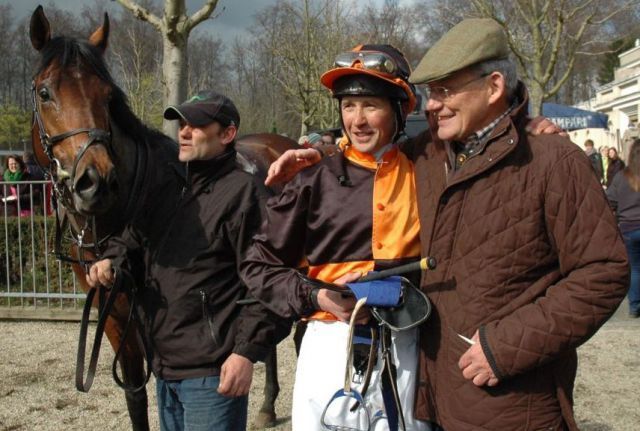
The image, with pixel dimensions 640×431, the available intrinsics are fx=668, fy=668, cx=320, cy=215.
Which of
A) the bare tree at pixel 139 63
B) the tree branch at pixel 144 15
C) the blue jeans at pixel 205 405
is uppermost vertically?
the bare tree at pixel 139 63

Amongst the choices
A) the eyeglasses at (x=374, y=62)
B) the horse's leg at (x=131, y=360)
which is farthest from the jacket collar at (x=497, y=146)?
the horse's leg at (x=131, y=360)

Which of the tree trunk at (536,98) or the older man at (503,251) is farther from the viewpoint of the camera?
the tree trunk at (536,98)

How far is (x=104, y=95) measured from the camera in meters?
3.01

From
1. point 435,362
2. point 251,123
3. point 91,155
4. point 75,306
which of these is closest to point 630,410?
point 435,362

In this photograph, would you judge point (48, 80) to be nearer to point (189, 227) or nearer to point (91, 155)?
point (91, 155)

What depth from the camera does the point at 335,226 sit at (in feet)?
6.79

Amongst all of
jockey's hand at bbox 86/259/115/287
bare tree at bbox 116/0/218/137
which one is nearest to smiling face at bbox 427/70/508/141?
jockey's hand at bbox 86/259/115/287

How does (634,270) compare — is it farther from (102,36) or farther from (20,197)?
(20,197)

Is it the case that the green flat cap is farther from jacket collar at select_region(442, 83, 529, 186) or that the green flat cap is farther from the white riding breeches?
the white riding breeches

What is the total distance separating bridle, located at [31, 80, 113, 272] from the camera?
9.16ft

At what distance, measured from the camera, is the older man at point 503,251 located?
5.71 feet

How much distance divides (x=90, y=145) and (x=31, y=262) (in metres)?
5.90

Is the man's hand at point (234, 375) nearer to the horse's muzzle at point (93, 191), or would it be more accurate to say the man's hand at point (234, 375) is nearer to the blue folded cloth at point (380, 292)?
the blue folded cloth at point (380, 292)

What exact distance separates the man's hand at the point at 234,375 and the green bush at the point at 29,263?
597 centimetres
